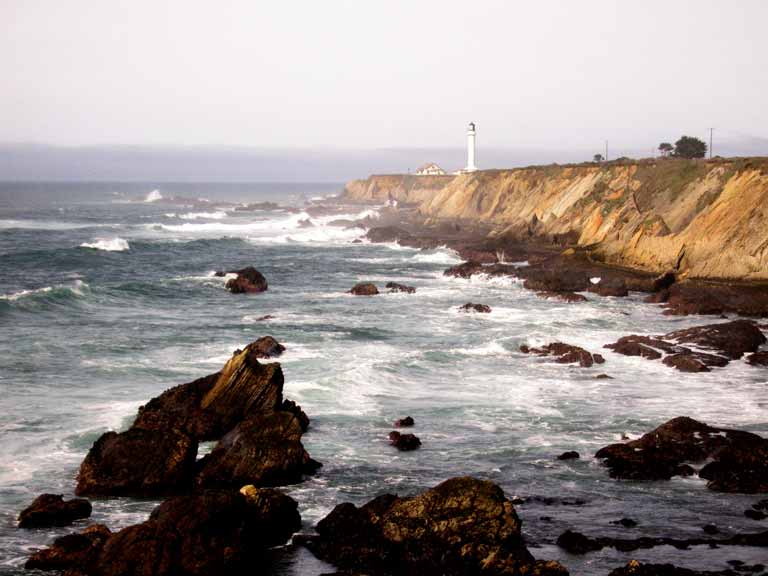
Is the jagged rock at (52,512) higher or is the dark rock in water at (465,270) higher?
the dark rock in water at (465,270)

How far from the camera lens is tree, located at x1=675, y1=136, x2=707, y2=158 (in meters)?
112

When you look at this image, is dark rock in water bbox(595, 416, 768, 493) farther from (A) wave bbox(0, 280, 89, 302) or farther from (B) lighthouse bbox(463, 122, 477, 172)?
(B) lighthouse bbox(463, 122, 477, 172)

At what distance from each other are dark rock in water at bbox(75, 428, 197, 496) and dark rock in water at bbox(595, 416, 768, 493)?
32.8ft

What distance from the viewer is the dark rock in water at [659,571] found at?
14430 millimetres

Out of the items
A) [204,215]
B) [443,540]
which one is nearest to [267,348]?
[443,540]

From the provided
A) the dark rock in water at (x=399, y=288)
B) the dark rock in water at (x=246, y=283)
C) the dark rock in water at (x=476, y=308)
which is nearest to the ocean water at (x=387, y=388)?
the dark rock in water at (x=399, y=288)

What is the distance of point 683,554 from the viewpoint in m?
15.7

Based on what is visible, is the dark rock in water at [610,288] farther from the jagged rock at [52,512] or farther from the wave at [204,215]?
the wave at [204,215]

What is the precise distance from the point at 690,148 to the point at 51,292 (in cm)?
8833

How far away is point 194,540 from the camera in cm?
1493

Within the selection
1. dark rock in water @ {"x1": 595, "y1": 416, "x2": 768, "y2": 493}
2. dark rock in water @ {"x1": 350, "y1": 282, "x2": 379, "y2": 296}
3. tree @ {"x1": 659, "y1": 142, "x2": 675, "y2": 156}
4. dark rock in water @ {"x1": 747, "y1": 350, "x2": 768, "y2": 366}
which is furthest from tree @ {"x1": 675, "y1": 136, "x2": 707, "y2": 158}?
dark rock in water @ {"x1": 595, "y1": 416, "x2": 768, "y2": 493}

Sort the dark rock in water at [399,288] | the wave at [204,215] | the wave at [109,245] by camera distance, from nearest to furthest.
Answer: the dark rock in water at [399,288] → the wave at [109,245] → the wave at [204,215]

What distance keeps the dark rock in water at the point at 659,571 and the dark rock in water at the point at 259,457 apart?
26.5 ft

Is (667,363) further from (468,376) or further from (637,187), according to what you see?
(637,187)
